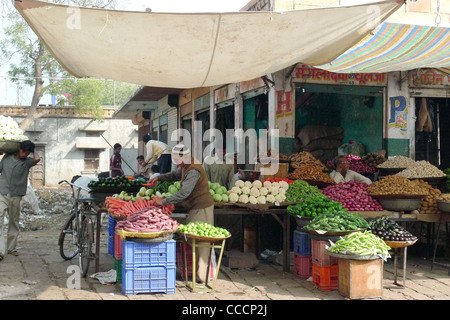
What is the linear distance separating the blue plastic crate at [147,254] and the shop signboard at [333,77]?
179 inches

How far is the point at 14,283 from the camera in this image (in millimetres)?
6715

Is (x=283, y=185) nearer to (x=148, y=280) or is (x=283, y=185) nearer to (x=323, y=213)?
(x=323, y=213)

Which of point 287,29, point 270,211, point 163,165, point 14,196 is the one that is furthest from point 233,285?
point 163,165

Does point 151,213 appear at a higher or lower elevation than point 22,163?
lower

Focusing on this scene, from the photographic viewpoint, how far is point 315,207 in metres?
7.22

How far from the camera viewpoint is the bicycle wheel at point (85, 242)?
714 centimetres

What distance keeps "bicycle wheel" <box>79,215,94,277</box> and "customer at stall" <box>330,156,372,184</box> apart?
168 inches

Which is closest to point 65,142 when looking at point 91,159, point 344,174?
point 91,159

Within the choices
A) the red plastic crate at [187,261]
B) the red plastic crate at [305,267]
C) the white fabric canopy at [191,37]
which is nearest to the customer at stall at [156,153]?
the red plastic crate at [187,261]

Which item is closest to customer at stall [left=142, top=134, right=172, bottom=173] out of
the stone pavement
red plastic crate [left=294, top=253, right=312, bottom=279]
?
the stone pavement

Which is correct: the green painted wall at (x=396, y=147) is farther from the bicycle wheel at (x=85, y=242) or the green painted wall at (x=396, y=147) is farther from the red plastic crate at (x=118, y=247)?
the bicycle wheel at (x=85, y=242)

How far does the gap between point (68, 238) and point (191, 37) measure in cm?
472

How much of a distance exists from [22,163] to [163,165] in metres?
4.13

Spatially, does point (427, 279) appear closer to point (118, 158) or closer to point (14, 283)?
point (14, 283)
